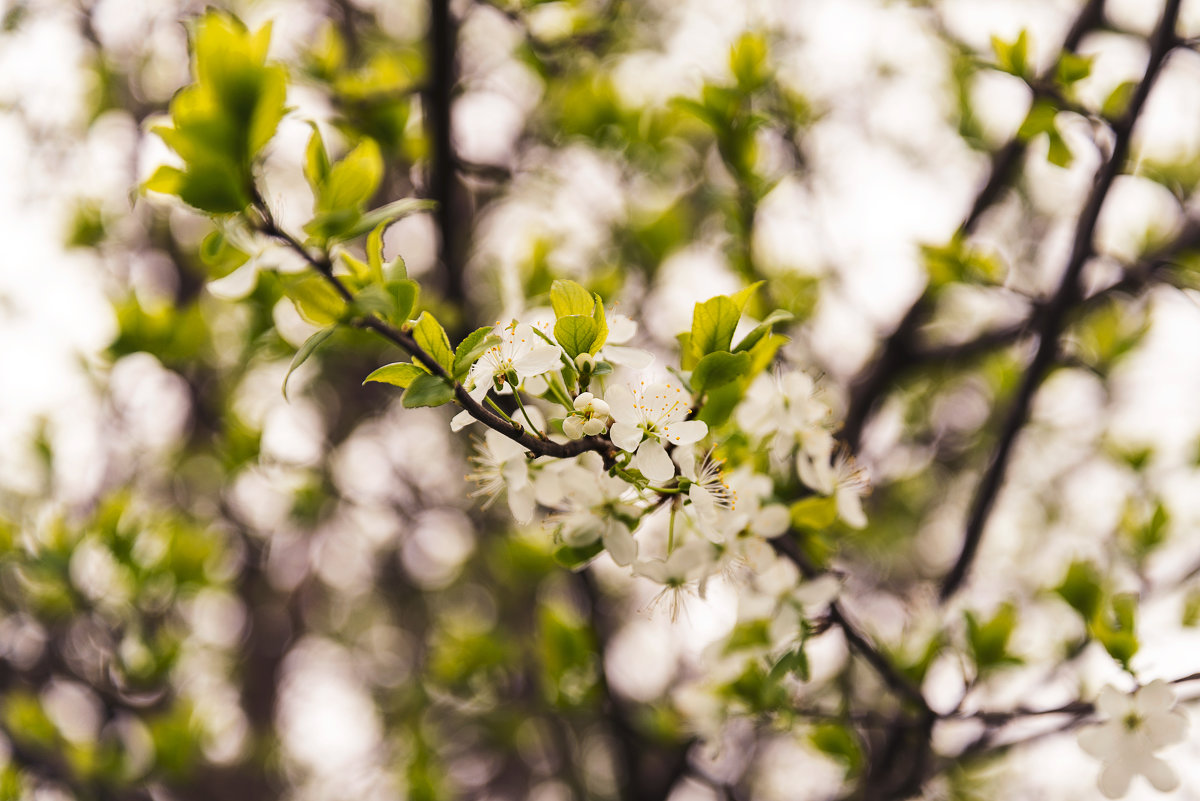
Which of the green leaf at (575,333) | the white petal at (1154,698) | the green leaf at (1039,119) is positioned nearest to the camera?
the green leaf at (575,333)

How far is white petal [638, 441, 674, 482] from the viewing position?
962mm

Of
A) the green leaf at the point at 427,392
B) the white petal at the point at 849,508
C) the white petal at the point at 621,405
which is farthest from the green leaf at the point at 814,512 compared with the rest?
the green leaf at the point at 427,392

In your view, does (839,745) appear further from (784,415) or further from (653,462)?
(653,462)

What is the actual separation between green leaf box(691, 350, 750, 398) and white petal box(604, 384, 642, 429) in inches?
4.5

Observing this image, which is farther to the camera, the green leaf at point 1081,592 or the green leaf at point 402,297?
the green leaf at point 1081,592

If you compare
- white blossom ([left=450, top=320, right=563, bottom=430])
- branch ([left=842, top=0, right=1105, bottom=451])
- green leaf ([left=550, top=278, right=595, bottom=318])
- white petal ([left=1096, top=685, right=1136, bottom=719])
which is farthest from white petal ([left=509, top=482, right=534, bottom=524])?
branch ([left=842, top=0, right=1105, bottom=451])

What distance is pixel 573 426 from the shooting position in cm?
98

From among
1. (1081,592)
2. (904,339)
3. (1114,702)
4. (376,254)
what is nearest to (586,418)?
(376,254)

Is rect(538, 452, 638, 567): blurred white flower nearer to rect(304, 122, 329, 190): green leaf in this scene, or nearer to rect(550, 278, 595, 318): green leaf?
rect(550, 278, 595, 318): green leaf

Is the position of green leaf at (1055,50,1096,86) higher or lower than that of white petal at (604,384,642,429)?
higher

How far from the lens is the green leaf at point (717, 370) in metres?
1.03

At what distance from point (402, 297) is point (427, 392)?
12 centimetres

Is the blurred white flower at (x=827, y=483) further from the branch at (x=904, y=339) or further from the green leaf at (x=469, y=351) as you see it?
the branch at (x=904, y=339)

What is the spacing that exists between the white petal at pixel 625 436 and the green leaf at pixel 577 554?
21cm
